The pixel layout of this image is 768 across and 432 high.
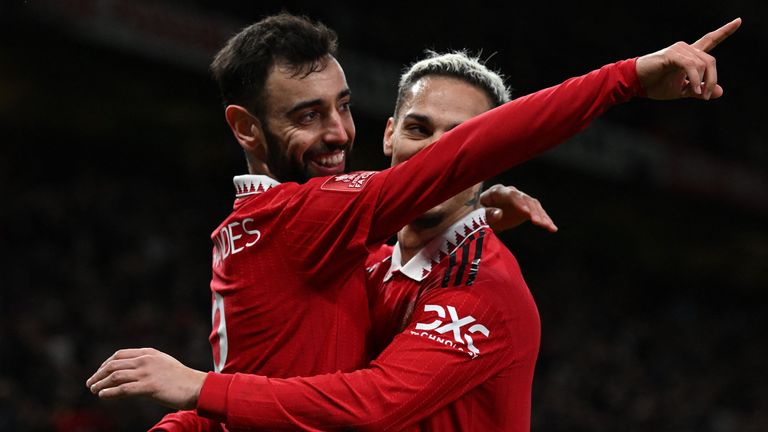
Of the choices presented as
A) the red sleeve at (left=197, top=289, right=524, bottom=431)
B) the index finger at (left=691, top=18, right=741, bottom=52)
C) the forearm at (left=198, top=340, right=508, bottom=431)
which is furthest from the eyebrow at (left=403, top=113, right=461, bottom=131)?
the index finger at (left=691, top=18, right=741, bottom=52)

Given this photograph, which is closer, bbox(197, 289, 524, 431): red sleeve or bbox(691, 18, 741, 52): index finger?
bbox(691, 18, 741, 52): index finger

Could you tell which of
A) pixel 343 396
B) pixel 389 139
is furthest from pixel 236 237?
pixel 389 139

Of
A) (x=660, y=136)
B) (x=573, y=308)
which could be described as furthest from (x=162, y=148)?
(x=660, y=136)

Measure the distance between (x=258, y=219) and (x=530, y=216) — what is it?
741mm

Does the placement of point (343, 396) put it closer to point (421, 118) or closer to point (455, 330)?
point (455, 330)

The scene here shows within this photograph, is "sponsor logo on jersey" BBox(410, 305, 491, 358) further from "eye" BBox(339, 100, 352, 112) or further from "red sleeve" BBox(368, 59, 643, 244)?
"eye" BBox(339, 100, 352, 112)

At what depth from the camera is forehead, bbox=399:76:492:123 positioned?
9.28 ft

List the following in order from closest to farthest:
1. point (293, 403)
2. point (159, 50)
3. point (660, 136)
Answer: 1. point (293, 403)
2. point (159, 50)
3. point (660, 136)

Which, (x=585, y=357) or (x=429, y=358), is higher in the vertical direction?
(x=429, y=358)

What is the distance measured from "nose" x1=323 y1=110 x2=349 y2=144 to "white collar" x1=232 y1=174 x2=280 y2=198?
179 millimetres

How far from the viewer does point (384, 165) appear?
11141 millimetres

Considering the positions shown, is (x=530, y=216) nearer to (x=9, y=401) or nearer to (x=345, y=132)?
(x=345, y=132)

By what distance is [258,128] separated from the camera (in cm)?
272

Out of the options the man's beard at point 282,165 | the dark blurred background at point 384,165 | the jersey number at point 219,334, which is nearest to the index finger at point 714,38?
the man's beard at point 282,165
